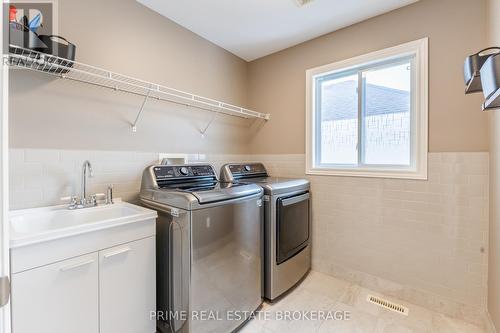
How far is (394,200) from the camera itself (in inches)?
80.4

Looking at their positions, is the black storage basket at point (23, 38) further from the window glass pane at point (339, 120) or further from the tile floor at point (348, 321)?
the window glass pane at point (339, 120)

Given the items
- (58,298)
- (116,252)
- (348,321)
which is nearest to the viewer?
(58,298)

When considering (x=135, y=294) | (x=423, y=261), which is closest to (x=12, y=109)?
(x=135, y=294)

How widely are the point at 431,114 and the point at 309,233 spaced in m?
1.51

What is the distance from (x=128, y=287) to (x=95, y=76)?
4.63ft

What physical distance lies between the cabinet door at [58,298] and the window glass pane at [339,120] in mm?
2226

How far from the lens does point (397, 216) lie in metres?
2.03

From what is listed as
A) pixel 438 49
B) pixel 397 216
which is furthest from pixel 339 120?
A: pixel 397 216

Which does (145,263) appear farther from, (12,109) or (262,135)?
(262,135)

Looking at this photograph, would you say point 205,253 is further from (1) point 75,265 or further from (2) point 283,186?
(2) point 283,186

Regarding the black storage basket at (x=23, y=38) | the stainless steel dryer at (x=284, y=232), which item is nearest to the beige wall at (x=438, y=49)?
the stainless steel dryer at (x=284, y=232)

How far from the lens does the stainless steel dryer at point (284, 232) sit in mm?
1944

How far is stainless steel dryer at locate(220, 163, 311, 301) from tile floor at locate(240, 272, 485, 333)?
0.14m

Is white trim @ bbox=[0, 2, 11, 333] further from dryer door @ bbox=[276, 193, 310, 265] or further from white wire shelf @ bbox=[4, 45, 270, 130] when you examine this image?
dryer door @ bbox=[276, 193, 310, 265]
